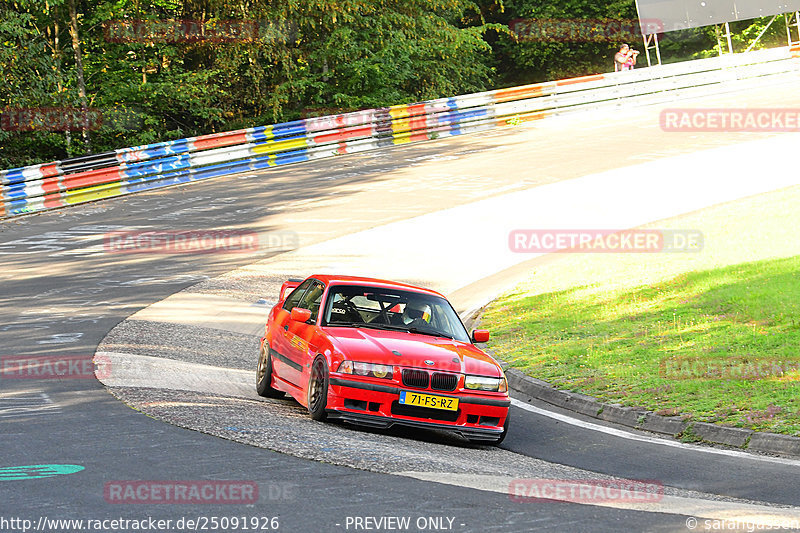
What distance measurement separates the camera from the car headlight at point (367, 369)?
9664mm

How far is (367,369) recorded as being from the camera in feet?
31.8

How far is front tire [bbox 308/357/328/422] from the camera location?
980cm

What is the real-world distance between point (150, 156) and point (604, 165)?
13.7 meters

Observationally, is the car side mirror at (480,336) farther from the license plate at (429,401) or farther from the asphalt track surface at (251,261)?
the license plate at (429,401)

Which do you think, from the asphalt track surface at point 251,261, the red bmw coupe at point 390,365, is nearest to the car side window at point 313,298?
the red bmw coupe at point 390,365

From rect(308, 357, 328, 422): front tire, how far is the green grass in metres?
3.59

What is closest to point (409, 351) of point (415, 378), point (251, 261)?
point (415, 378)

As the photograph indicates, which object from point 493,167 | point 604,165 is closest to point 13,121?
point 493,167

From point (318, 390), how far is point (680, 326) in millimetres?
6502

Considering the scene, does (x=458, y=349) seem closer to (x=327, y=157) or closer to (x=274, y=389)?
(x=274, y=389)

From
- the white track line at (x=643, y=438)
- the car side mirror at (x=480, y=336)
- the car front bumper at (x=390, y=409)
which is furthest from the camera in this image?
the car side mirror at (x=480, y=336)

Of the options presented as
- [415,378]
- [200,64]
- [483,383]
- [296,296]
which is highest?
[200,64]

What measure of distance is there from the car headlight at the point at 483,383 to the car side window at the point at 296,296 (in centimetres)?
287

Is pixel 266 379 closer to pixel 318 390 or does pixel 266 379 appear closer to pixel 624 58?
pixel 318 390
